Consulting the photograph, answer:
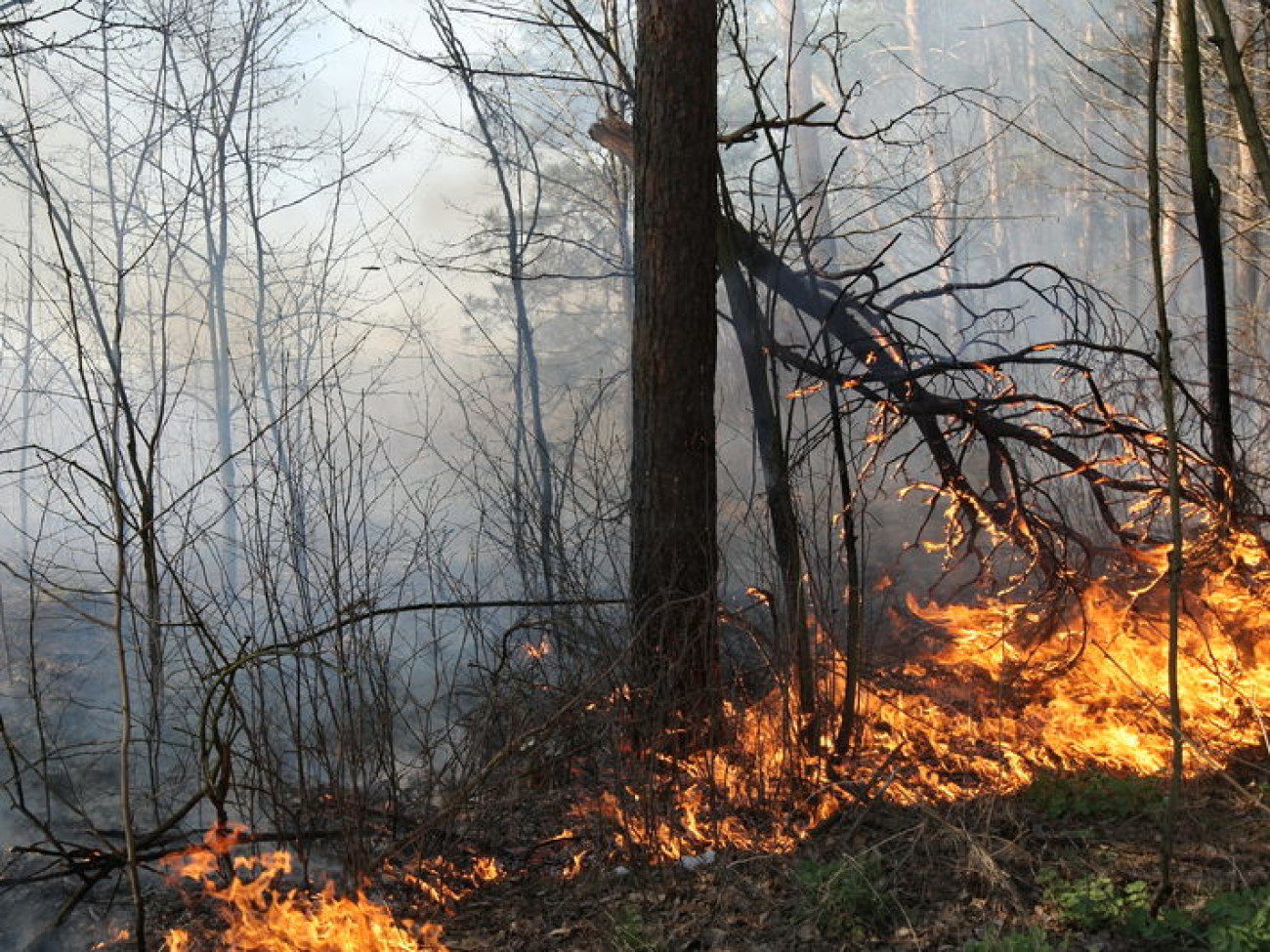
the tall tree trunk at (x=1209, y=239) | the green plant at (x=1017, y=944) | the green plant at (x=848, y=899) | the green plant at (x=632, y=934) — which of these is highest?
the tall tree trunk at (x=1209, y=239)

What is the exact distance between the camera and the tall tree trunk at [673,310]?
5617mm

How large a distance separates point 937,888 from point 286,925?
2.55 metres

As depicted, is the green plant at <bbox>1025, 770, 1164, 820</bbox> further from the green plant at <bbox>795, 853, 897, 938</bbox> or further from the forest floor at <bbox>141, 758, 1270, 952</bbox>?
the green plant at <bbox>795, 853, 897, 938</bbox>

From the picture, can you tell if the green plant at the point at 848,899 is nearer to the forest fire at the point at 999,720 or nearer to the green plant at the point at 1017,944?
the green plant at the point at 1017,944

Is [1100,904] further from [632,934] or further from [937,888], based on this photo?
[632,934]

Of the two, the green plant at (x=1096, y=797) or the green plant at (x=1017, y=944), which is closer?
the green plant at (x=1017, y=944)

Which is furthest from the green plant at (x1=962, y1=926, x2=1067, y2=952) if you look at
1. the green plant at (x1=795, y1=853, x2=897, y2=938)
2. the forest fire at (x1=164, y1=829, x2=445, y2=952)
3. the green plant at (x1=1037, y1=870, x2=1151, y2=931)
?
the forest fire at (x1=164, y1=829, x2=445, y2=952)

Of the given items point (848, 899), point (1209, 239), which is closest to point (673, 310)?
point (1209, 239)

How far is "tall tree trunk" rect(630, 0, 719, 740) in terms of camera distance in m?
5.62

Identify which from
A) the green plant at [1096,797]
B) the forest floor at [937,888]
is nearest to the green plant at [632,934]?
the forest floor at [937,888]

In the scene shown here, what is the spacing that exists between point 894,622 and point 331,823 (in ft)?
22.2

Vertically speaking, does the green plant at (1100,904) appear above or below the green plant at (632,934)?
above

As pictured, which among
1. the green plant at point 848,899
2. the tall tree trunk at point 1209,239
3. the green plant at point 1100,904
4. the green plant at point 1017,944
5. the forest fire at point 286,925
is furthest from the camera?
the forest fire at point 286,925

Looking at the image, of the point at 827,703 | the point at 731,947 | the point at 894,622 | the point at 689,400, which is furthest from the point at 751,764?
the point at 894,622
